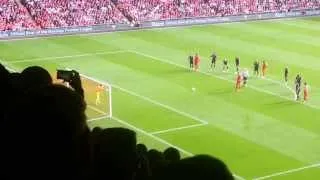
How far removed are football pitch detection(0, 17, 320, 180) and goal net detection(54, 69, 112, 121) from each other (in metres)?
0.16

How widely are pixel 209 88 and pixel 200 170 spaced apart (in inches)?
1003

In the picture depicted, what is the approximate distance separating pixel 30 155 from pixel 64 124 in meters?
0.22

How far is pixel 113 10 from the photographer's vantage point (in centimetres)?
4778

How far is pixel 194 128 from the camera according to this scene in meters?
22.4

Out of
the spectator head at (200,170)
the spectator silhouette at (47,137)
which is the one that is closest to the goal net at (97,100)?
the spectator silhouette at (47,137)

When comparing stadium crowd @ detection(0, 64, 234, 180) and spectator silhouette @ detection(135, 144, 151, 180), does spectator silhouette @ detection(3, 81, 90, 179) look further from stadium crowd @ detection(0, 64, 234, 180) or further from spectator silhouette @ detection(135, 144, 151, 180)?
spectator silhouette @ detection(135, 144, 151, 180)

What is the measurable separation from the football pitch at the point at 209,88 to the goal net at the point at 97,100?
6.2 inches

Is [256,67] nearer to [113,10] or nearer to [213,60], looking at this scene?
[213,60]

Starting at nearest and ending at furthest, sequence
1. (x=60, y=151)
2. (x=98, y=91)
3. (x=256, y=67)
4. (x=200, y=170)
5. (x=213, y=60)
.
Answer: (x=200, y=170), (x=60, y=151), (x=98, y=91), (x=256, y=67), (x=213, y=60)

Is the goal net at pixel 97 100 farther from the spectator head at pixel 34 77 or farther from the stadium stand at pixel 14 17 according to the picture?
the stadium stand at pixel 14 17

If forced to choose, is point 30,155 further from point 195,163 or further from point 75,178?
point 195,163

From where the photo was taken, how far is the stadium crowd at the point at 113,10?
4428cm

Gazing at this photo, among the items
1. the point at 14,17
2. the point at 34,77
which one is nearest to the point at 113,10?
the point at 14,17

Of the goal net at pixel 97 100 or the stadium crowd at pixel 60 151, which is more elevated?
the stadium crowd at pixel 60 151
